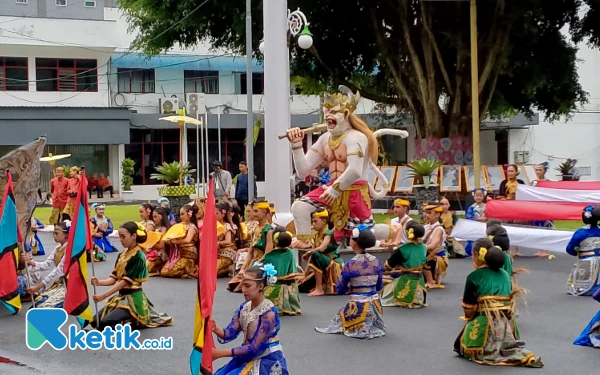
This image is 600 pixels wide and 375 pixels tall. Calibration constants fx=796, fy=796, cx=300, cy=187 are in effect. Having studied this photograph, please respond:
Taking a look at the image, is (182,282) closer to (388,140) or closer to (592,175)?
(388,140)

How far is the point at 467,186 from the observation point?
22422 mm

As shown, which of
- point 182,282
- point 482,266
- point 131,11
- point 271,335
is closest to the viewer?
point 271,335

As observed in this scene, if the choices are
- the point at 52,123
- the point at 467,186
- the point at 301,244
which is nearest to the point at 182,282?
the point at 301,244

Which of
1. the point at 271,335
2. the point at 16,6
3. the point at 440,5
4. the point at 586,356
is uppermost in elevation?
the point at 16,6

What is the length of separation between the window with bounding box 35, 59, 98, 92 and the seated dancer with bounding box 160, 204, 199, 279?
2418 centimetres

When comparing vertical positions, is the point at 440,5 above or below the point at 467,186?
above

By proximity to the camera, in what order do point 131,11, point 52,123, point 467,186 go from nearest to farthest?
point 467,186 < point 131,11 < point 52,123

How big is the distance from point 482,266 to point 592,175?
3433 centimetres

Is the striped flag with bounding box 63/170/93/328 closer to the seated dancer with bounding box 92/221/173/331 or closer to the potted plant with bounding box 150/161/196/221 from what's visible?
the seated dancer with bounding box 92/221/173/331

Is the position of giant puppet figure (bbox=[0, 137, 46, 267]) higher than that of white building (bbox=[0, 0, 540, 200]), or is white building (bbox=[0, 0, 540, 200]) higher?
white building (bbox=[0, 0, 540, 200])

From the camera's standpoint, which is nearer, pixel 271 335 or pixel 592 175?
pixel 271 335

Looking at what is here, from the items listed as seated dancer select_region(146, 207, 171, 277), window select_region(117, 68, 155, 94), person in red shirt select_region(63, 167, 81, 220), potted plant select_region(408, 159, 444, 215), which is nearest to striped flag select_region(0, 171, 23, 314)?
seated dancer select_region(146, 207, 171, 277)

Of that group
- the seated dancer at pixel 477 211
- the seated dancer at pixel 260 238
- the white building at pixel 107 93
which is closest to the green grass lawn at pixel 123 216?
the seated dancer at pixel 477 211

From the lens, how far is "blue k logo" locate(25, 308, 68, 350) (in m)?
8.12
